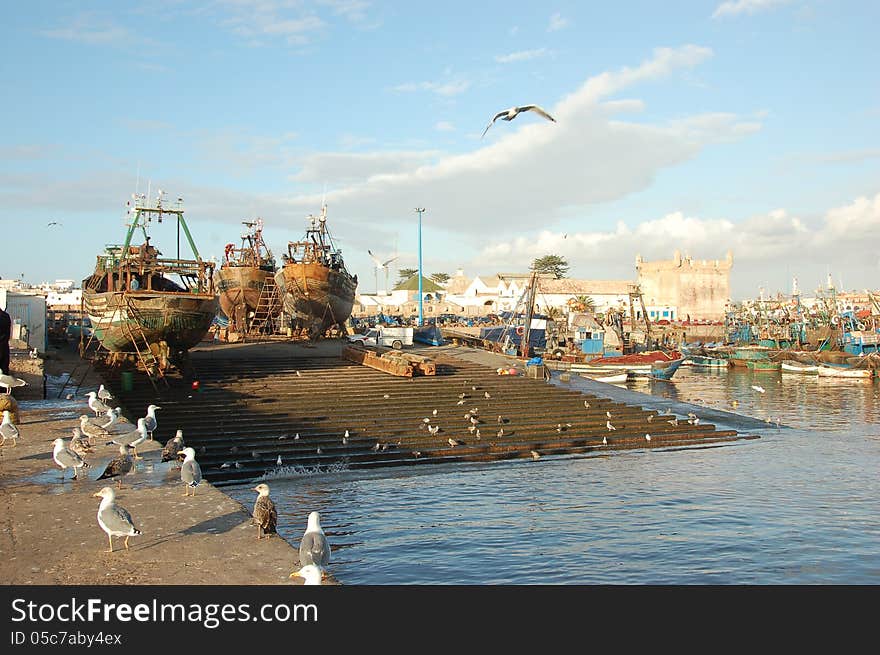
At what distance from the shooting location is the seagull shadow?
27.5 feet

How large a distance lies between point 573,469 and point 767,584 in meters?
7.52

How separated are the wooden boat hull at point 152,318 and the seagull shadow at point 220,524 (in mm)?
15266

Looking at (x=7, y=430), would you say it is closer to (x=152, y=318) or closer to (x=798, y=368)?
(x=152, y=318)

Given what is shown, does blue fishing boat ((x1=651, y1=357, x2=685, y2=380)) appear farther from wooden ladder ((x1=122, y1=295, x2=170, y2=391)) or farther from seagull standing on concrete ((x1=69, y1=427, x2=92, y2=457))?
seagull standing on concrete ((x1=69, y1=427, x2=92, y2=457))

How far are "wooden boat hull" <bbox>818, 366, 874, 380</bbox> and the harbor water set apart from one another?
32.4 meters

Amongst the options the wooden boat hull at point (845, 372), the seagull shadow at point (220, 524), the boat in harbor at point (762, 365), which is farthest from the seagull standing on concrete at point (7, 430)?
the boat in harbor at point (762, 365)

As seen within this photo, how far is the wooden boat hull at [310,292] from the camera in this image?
37812mm

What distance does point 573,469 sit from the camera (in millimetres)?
17750

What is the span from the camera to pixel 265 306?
39219 mm

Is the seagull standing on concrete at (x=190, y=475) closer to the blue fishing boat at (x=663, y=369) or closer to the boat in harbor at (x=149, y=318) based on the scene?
the boat in harbor at (x=149, y=318)

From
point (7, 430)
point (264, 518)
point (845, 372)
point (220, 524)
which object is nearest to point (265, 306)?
point (7, 430)

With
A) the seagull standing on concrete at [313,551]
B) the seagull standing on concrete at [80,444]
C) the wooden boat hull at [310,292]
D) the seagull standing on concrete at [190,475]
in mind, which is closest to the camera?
the seagull standing on concrete at [313,551]
